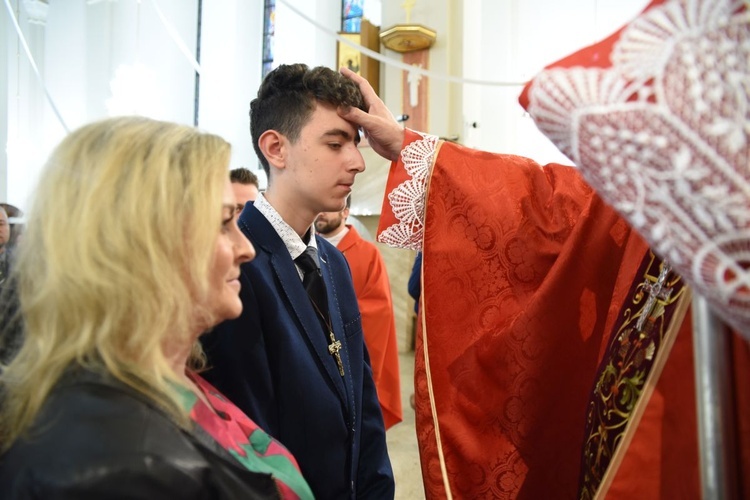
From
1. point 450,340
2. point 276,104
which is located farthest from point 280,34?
point 450,340

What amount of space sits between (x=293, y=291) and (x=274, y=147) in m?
0.46

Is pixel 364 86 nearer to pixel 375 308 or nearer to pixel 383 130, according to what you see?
pixel 383 130

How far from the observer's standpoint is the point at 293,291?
140 centimetres

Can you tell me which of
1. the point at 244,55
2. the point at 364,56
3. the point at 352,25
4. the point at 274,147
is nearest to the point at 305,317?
the point at 274,147

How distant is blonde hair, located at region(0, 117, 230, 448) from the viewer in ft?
2.60

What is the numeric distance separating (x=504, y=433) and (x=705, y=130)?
0.92 metres

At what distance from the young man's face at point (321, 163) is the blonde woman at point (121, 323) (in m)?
0.59

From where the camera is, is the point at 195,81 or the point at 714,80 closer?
the point at 714,80

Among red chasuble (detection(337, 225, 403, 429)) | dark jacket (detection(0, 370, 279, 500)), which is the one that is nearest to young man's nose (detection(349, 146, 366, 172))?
dark jacket (detection(0, 370, 279, 500))

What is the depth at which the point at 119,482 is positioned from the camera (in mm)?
686

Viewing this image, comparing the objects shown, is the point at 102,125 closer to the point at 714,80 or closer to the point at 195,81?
the point at 714,80

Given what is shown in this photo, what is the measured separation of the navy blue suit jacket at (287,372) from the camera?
1.28 metres

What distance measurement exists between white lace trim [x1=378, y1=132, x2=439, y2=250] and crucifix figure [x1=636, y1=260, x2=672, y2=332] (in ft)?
1.92

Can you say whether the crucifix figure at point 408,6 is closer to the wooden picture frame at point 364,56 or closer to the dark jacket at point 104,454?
the wooden picture frame at point 364,56
